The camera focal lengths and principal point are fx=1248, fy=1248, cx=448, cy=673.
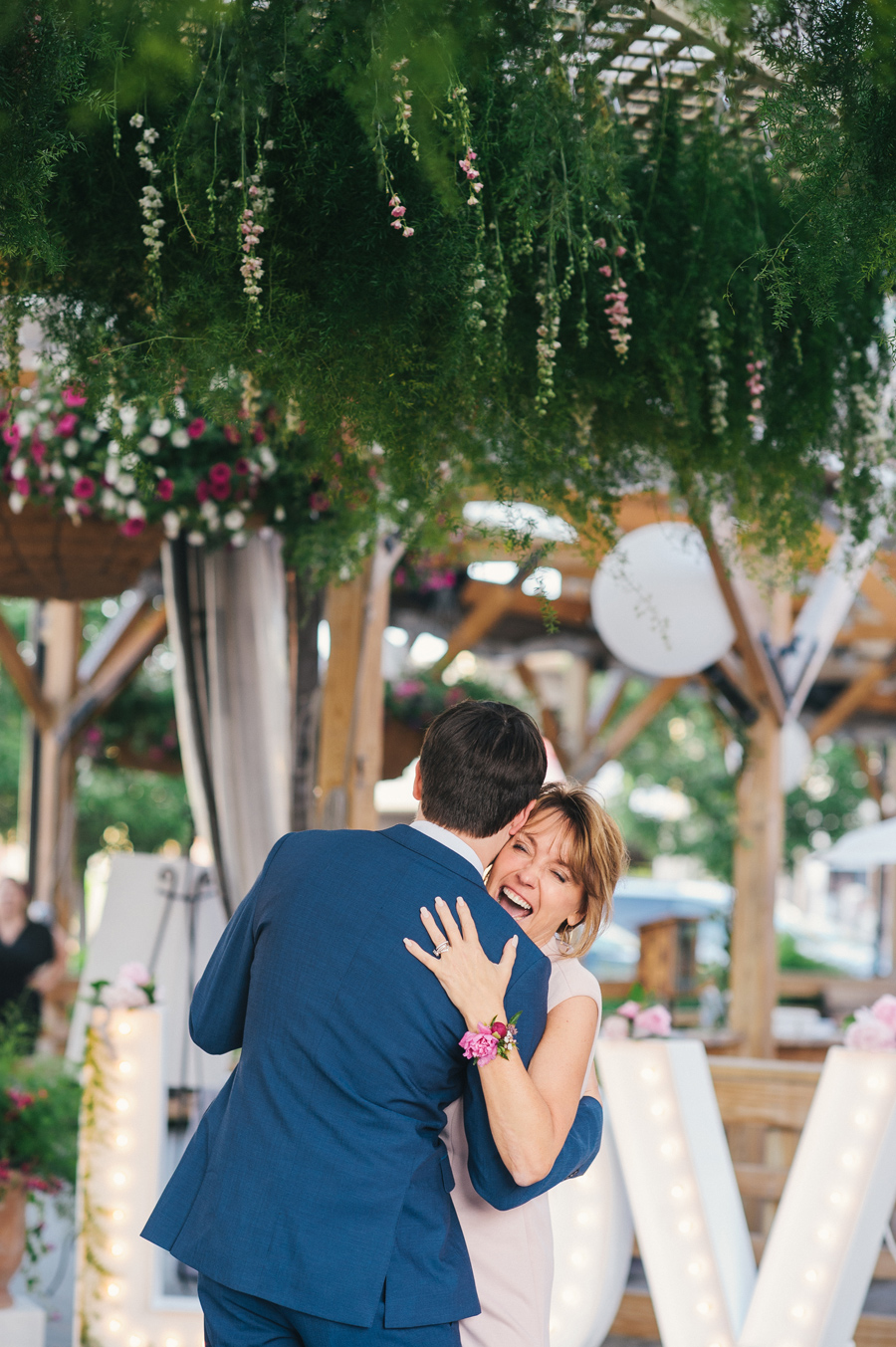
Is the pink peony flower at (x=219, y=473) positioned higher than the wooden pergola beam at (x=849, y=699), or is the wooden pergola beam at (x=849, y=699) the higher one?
the pink peony flower at (x=219, y=473)

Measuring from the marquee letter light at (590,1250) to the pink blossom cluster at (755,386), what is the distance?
1681 millimetres

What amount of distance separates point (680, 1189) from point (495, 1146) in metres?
1.55

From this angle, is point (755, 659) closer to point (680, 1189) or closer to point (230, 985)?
point (680, 1189)

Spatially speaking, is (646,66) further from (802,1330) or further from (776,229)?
(802,1330)

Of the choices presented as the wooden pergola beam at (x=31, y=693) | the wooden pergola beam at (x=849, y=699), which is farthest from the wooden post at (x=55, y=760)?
the wooden pergola beam at (x=849, y=699)

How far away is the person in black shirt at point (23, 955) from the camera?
5.33 m

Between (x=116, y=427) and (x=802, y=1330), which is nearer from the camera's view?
(x=116, y=427)

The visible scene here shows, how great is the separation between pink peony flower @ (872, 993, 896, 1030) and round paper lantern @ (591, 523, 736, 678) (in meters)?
1.49

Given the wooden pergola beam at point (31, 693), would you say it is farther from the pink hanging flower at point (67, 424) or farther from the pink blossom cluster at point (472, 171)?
the pink blossom cluster at point (472, 171)

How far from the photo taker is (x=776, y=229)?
2041mm

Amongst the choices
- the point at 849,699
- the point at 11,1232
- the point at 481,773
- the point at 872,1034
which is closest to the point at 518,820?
the point at 481,773

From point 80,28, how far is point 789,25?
2.75ft

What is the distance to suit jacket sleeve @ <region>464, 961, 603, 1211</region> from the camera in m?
1.41

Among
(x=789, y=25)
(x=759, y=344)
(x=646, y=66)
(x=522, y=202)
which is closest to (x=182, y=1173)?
(x=522, y=202)
